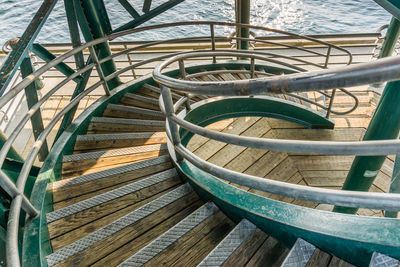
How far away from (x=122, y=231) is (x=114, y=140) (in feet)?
4.48

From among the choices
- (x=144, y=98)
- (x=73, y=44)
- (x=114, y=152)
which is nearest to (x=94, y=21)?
(x=73, y=44)

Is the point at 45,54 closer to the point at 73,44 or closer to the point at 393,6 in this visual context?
the point at 73,44

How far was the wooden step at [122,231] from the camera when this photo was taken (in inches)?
69.6

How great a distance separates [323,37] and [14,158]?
673cm

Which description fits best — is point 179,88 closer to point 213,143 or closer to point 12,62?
point 12,62

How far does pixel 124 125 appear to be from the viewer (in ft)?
11.1

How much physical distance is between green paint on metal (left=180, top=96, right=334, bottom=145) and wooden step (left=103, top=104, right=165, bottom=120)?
0.59m

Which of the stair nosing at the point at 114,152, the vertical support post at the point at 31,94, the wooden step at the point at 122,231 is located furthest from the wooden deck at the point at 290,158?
the vertical support post at the point at 31,94

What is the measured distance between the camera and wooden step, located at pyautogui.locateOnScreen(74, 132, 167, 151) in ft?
9.88

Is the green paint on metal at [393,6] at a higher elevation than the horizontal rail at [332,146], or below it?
higher

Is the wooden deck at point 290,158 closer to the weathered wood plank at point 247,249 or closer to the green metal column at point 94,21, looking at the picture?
the green metal column at point 94,21

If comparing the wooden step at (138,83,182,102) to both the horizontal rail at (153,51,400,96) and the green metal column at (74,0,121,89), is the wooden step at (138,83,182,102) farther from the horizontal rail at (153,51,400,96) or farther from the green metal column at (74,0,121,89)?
the horizontal rail at (153,51,400,96)

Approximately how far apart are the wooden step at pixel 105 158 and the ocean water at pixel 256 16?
10267 millimetres

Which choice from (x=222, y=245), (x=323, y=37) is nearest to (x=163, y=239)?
(x=222, y=245)
